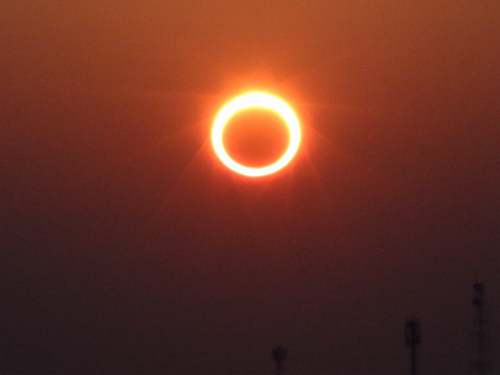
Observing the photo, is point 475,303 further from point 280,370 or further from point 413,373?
point 280,370

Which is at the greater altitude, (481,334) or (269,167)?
(269,167)

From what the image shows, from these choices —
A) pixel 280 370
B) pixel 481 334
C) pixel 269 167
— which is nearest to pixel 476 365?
pixel 481 334

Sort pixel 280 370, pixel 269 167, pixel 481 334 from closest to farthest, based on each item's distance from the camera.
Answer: pixel 269 167
pixel 481 334
pixel 280 370

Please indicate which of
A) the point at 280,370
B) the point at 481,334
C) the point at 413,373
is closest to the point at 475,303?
the point at 481,334

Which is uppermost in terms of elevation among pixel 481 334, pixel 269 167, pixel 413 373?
pixel 269 167

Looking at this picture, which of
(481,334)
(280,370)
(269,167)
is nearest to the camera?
(269,167)

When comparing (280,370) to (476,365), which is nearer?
(476,365)

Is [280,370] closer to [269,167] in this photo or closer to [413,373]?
[413,373]

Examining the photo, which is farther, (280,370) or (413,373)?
(280,370)
